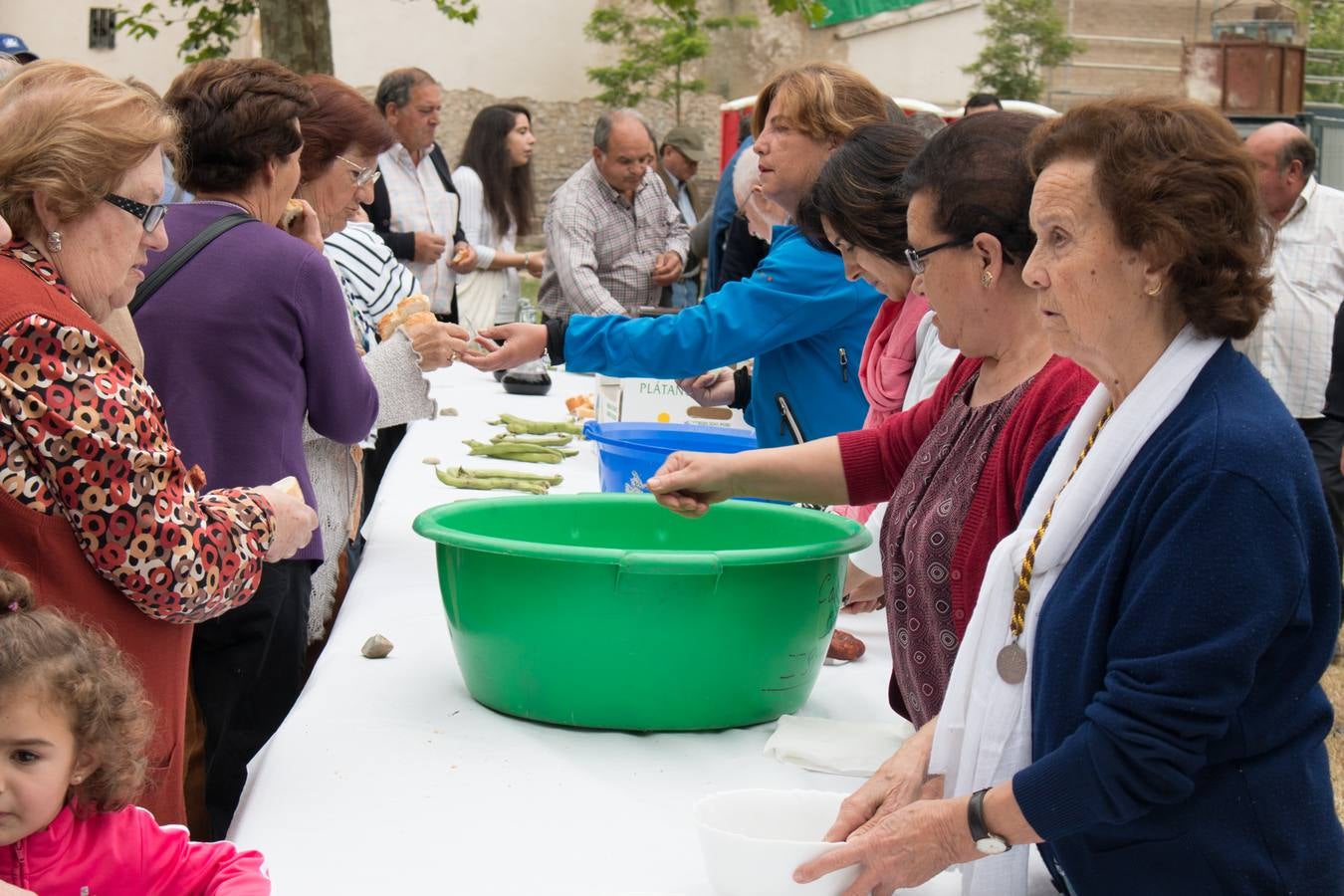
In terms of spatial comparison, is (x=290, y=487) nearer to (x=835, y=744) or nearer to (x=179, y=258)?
(x=179, y=258)

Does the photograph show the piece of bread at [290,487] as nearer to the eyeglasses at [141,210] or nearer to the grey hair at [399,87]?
the eyeglasses at [141,210]

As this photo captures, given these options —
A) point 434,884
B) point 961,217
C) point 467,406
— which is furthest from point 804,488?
point 467,406

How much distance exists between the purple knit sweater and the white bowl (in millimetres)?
1238

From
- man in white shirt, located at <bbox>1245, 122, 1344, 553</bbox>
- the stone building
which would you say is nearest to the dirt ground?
man in white shirt, located at <bbox>1245, 122, 1344, 553</bbox>

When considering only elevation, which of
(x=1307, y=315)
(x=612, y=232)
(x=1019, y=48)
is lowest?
(x=1019, y=48)

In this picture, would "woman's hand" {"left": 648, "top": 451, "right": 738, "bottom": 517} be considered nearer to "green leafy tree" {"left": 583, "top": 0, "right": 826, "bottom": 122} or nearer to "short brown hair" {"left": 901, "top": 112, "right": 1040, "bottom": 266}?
"short brown hair" {"left": 901, "top": 112, "right": 1040, "bottom": 266}

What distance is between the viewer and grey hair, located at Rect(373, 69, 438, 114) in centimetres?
632

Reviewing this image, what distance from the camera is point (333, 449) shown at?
10.2ft

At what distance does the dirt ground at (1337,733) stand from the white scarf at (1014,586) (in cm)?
249

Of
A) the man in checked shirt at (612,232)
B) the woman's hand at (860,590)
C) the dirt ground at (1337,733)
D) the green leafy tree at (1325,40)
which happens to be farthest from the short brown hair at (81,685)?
the green leafy tree at (1325,40)

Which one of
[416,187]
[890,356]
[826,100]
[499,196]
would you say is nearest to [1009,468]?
[890,356]

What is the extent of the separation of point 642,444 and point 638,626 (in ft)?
3.41

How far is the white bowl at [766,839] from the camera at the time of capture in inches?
59.5

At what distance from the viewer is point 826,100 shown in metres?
3.06
